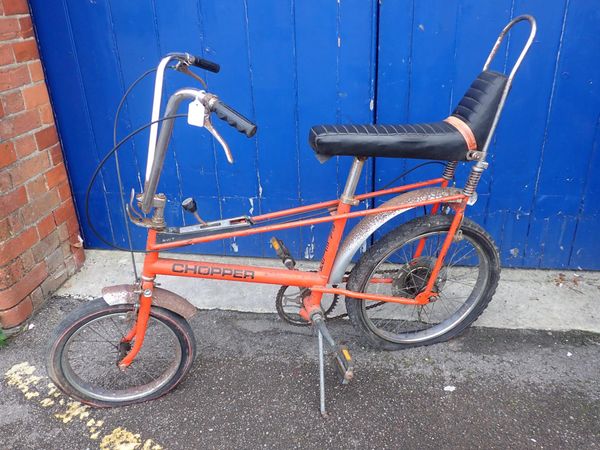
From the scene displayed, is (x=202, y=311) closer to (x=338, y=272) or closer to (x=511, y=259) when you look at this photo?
(x=338, y=272)

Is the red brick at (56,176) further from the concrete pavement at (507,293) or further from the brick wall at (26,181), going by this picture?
the concrete pavement at (507,293)

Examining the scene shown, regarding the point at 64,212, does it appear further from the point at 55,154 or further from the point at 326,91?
the point at 326,91

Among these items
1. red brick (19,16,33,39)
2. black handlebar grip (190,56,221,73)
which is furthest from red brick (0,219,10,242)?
black handlebar grip (190,56,221,73)

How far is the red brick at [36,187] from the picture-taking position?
2933 millimetres

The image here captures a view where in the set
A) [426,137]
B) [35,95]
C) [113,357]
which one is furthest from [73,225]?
[426,137]

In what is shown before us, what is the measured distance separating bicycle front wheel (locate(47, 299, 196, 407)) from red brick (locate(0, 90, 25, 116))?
47.1 inches

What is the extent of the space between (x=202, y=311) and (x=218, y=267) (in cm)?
79

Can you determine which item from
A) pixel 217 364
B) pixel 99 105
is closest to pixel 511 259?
pixel 217 364

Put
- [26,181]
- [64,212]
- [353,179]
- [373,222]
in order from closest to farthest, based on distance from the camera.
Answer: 1. [353,179]
2. [373,222]
3. [26,181]
4. [64,212]

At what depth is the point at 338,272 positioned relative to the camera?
98.7 inches

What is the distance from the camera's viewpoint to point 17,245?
2.87m

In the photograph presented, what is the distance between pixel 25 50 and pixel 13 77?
206 millimetres

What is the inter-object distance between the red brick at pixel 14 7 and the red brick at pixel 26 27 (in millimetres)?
37

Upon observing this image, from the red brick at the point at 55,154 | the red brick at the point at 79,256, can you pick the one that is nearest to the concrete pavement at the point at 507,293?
the red brick at the point at 79,256
